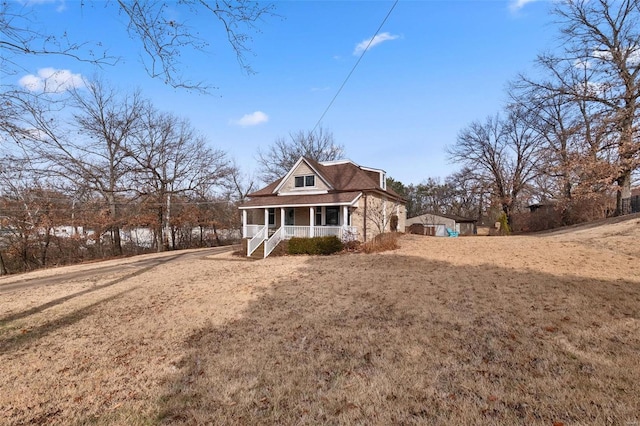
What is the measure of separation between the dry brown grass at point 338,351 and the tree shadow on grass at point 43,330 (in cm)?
4

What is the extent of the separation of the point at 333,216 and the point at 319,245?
167 inches

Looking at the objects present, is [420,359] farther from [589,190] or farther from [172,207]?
[172,207]

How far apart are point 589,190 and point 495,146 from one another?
2260 cm

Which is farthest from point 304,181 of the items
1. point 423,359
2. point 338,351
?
point 423,359

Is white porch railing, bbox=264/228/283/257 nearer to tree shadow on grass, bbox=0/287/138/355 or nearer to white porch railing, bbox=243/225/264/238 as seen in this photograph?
white porch railing, bbox=243/225/264/238

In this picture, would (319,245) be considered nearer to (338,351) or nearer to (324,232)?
(324,232)

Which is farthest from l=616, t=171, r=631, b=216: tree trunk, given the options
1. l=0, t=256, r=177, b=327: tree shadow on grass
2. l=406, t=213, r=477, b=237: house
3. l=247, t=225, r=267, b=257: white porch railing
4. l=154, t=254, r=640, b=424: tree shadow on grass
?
l=0, t=256, r=177, b=327: tree shadow on grass

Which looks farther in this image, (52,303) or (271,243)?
(271,243)

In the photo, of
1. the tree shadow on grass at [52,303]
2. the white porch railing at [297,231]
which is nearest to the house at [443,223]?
the white porch railing at [297,231]

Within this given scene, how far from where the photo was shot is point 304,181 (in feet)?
69.4

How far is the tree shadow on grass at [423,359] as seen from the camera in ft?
9.87

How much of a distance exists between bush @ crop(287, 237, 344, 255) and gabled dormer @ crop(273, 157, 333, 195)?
15.0 ft

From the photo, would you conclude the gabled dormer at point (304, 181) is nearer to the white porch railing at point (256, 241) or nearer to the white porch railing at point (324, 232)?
the white porch railing at point (324, 232)

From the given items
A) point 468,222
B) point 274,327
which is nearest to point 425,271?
point 274,327
